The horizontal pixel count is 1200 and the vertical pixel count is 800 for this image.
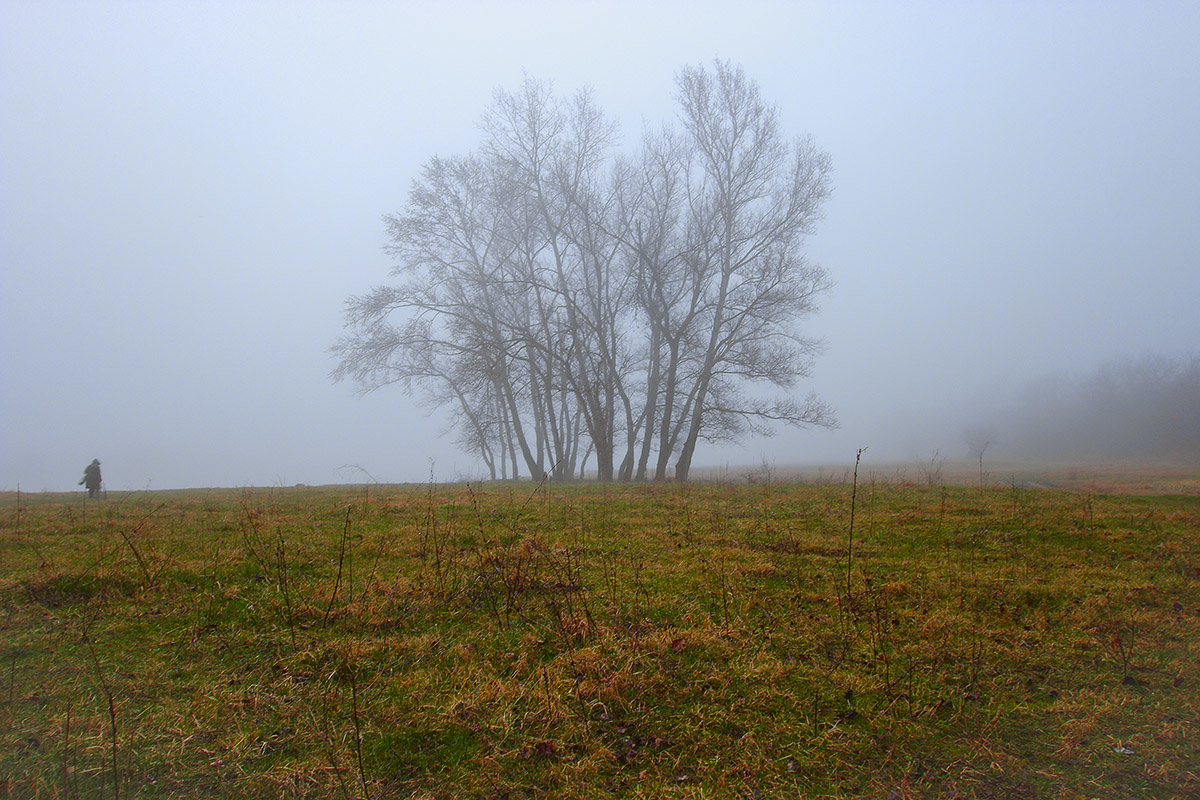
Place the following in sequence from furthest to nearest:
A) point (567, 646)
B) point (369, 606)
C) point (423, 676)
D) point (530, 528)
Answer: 1. point (530, 528)
2. point (369, 606)
3. point (567, 646)
4. point (423, 676)

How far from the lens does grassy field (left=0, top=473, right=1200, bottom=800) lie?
2742 mm

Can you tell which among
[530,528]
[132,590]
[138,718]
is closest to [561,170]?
[530,528]

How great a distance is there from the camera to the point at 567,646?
3.73 meters

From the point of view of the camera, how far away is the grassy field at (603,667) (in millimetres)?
2742

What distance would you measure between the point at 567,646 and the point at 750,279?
1463 cm

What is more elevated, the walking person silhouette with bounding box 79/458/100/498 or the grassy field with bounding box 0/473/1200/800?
the walking person silhouette with bounding box 79/458/100/498

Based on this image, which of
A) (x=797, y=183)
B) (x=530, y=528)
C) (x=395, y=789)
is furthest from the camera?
(x=797, y=183)

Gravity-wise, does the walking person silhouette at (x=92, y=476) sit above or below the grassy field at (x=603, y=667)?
above

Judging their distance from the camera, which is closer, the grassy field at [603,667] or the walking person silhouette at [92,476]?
the grassy field at [603,667]

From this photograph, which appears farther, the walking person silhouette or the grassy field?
the walking person silhouette

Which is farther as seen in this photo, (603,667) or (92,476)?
(92,476)

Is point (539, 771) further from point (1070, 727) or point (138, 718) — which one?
point (1070, 727)

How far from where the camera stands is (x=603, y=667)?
11.3ft

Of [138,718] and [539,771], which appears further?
[138,718]
